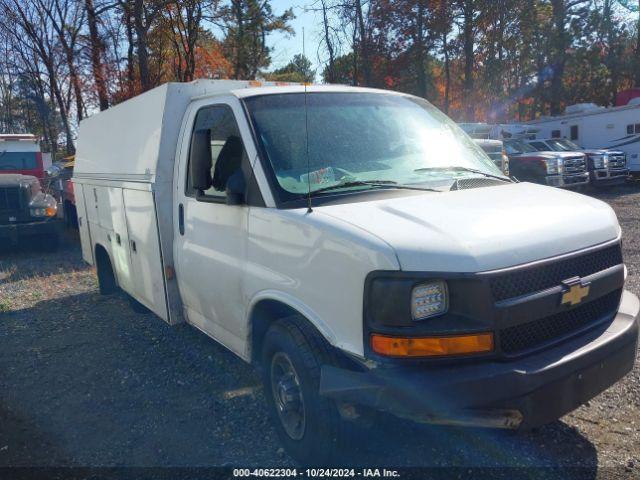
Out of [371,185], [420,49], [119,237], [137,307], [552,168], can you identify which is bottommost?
[137,307]

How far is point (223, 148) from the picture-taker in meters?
3.62

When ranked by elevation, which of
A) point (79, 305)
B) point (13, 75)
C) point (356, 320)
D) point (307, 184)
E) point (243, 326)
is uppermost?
point (13, 75)

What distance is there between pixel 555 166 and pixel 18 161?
13.8m

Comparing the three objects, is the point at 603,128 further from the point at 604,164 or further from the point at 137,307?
the point at 137,307

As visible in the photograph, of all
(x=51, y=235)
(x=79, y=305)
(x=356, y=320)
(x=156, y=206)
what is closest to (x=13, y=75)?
(x=51, y=235)

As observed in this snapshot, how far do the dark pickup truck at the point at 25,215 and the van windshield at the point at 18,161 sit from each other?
6.65 ft

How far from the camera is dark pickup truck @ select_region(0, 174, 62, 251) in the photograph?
10.3 meters

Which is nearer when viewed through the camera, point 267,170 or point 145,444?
point 267,170

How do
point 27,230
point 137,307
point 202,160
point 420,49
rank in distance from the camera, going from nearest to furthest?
point 202,160 < point 137,307 < point 27,230 < point 420,49

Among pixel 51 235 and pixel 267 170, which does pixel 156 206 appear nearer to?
pixel 267 170

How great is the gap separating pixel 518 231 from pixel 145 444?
2.64m

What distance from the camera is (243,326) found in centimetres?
355

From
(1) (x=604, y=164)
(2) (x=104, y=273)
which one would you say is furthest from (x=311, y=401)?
(1) (x=604, y=164)

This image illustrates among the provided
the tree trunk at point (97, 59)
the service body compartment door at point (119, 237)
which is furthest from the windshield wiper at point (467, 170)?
the tree trunk at point (97, 59)
